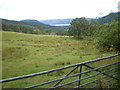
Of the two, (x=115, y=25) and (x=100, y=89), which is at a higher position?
(x=115, y=25)

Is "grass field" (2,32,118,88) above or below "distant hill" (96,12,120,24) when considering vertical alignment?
below

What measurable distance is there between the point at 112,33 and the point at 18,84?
655 centimetres

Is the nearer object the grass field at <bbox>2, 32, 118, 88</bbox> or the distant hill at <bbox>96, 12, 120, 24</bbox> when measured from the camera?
the distant hill at <bbox>96, 12, 120, 24</bbox>

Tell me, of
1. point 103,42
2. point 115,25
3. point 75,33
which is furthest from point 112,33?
point 75,33

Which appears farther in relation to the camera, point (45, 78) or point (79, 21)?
point (79, 21)

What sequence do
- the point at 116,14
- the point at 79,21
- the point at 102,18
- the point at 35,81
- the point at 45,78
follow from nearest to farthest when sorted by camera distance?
the point at 35,81
the point at 45,78
the point at 116,14
the point at 102,18
the point at 79,21

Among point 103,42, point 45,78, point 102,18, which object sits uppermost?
A: point 102,18

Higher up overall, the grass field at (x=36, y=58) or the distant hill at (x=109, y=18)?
the distant hill at (x=109, y=18)

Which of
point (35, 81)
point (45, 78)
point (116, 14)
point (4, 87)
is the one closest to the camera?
point (4, 87)

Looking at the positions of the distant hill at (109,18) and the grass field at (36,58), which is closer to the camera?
the distant hill at (109,18)

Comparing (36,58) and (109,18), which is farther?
(36,58)

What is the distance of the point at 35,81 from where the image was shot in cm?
761

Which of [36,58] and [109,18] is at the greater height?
[109,18]

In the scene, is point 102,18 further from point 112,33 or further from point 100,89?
point 100,89
